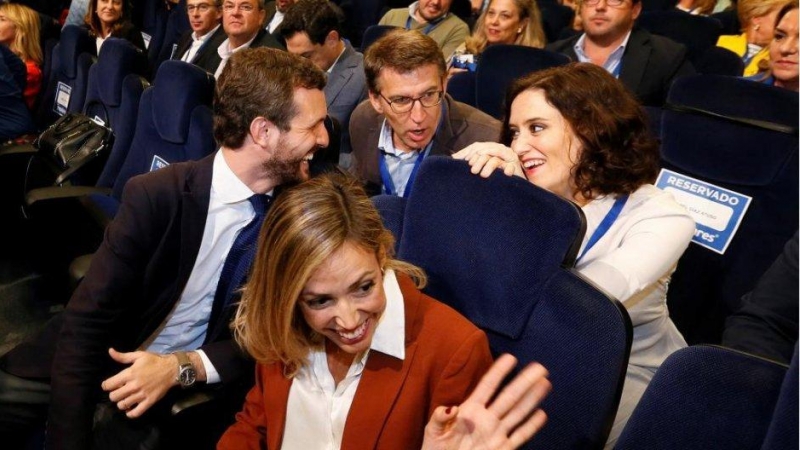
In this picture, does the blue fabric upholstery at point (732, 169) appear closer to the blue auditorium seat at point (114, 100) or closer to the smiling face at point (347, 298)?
the smiling face at point (347, 298)

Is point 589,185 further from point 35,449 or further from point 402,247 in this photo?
point 35,449

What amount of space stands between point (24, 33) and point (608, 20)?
312 cm

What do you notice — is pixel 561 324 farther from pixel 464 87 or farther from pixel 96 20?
pixel 96 20

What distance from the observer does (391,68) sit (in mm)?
1884

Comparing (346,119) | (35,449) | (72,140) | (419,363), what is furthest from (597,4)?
(35,449)

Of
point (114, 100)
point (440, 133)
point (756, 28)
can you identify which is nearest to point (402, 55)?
point (440, 133)

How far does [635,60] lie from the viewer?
8.18ft

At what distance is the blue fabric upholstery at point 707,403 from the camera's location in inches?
30.7

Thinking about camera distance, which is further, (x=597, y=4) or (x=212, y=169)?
(x=597, y=4)

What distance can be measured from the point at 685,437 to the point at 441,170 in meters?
0.55

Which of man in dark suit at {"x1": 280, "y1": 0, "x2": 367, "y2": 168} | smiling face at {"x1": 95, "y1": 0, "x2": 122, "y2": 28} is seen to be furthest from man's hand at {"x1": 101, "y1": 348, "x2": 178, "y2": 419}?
smiling face at {"x1": 95, "y1": 0, "x2": 122, "y2": 28}

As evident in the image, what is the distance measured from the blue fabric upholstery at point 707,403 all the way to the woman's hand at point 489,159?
1.33ft

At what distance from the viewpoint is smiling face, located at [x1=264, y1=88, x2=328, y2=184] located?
151cm

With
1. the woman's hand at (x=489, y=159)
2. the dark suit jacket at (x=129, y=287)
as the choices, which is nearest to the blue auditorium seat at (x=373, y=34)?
the dark suit jacket at (x=129, y=287)
